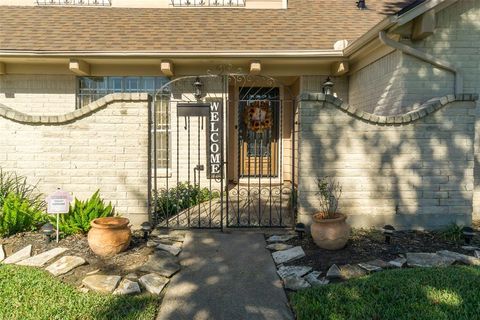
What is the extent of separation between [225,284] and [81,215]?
2.50m

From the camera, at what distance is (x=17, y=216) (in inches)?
200

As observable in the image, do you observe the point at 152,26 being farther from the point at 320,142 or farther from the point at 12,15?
the point at 320,142

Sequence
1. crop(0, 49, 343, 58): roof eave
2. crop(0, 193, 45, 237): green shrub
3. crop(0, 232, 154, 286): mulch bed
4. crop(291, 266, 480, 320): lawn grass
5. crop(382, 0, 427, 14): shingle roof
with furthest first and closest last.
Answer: crop(382, 0, 427, 14): shingle roof < crop(0, 49, 343, 58): roof eave < crop(0, 193, 45, 237): green shrub < crop(0, 232, 154, 286): mulch bed < crop(291, 266, 480, 320): lawn grass

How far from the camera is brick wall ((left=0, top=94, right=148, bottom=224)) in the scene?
5.61m

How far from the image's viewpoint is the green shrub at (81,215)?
5.13 meters

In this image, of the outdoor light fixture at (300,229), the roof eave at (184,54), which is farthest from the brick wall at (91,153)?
the outdoor light fixture at (300,229)

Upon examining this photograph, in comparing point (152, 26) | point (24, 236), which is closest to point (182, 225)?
point (24, 236)

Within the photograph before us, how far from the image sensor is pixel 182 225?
6.01m

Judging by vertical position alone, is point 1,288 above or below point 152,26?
below

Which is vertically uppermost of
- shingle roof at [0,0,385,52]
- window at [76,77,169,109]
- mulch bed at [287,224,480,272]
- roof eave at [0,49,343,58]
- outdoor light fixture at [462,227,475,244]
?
shingle roof at [0,0,385,52]

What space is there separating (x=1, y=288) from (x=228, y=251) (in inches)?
99.3

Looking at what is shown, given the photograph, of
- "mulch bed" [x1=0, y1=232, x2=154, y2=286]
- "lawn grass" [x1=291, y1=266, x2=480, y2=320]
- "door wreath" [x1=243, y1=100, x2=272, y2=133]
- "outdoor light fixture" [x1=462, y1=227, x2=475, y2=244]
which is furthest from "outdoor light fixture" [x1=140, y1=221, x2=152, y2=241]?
"door wreath" [x1=243, y1=100, x2=272, y2=133]

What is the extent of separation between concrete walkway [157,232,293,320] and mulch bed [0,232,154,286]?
573mm

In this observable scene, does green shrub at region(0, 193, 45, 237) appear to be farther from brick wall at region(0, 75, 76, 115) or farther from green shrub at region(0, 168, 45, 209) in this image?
brick wall at region(0, 75, 76, 115)
